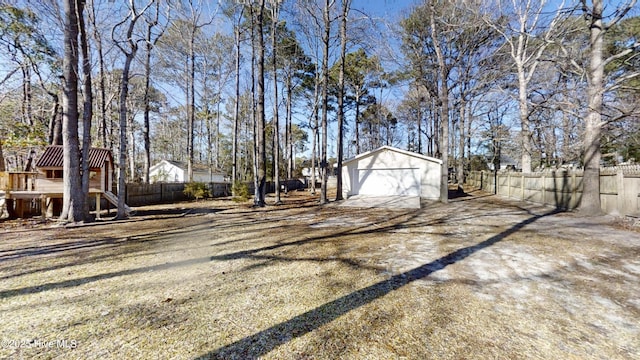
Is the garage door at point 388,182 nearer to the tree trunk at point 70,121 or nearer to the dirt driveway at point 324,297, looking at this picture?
the dirt driveway at point 324,297

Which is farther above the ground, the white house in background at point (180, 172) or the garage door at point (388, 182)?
the white house in background at point (180, 172)

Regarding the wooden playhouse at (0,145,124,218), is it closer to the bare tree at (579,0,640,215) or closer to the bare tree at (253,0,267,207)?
the bare tree at (253,0,267,207)

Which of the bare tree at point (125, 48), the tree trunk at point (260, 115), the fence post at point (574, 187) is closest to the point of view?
the bare tree at point (125, 48)

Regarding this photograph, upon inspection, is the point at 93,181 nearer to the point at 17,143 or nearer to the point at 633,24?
the point at 17,143

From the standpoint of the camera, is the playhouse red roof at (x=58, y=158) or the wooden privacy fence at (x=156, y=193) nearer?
the playhouse red roof at (x=58, y=158)

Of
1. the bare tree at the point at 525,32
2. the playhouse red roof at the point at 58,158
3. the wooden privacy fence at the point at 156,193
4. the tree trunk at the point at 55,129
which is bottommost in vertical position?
the wooden privacy fence at the point at 156,193

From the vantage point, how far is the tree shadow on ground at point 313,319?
170cm

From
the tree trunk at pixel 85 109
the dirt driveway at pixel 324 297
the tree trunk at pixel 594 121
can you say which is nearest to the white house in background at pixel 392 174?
the tree trunk at pixel 594 121

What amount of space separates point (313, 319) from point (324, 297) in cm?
39

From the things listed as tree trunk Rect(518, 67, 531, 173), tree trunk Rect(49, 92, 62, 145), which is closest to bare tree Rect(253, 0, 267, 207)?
tree trunk Rect(49, 92, 62, 145)

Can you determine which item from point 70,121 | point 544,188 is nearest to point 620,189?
point 544,188

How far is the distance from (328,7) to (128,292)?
40.2 feet

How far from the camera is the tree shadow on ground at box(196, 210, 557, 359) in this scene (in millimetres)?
1702

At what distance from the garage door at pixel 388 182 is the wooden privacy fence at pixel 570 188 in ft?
14.5
